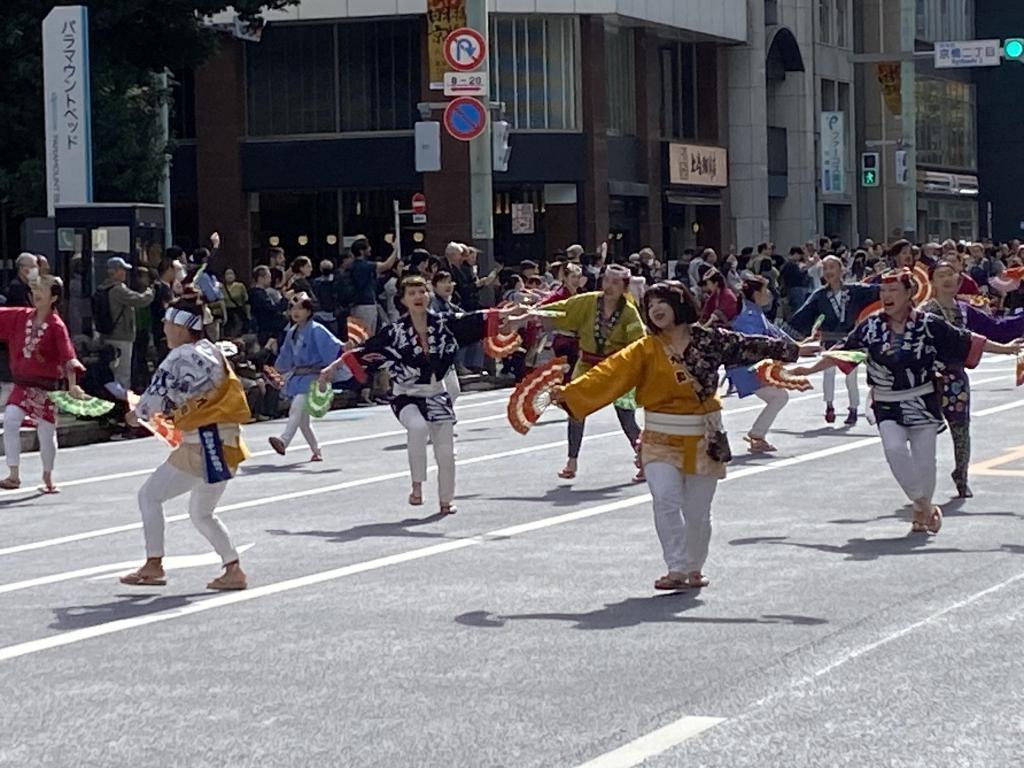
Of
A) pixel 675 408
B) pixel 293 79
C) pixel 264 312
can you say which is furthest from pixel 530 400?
pixel 293 79

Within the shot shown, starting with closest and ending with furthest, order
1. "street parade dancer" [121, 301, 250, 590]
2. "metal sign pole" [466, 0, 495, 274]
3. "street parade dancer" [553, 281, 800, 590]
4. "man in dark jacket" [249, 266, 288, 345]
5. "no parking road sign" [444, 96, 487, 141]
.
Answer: "street parade dancer" [553, 281, 800, 590] < "street parade dancer" [121, 301, 250, 590] < "man in dark jacket" [249, 266, 288, 345] < "no parking road sign" [444, 96, 487, 141] < "metal sign pole" [466, 0, 495, 274]

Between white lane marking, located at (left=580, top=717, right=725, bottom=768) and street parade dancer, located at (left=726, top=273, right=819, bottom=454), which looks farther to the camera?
street parade dancer, located at (left=726, top=273, right=819, bottom=454)

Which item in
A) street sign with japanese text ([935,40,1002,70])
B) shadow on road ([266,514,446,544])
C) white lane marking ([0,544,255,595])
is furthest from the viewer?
street sign with japanese text ([935,40,1002,70])

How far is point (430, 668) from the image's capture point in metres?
8.95

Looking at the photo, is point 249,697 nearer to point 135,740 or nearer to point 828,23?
point 135,740

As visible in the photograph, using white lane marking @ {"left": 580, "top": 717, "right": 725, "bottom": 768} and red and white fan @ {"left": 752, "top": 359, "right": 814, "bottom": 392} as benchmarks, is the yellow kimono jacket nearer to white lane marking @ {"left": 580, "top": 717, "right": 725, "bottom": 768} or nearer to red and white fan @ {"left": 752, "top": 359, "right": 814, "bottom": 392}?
red and white fan @ {"left": 752, "top": 359, "right": 814, "bottom": 392}

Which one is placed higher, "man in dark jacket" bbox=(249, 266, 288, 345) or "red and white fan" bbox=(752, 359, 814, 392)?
"man in dark jacket" bbox=(249, 266, 288, 345)

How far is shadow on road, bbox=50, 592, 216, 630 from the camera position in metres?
10.4

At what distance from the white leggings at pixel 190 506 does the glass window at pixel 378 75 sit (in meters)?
34.6

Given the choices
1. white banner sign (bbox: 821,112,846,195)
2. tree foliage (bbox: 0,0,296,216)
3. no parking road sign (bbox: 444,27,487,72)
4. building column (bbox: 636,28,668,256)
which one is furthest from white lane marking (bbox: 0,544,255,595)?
white banner sign (bbox: 821,112,846,195)

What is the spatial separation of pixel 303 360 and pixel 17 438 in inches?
113

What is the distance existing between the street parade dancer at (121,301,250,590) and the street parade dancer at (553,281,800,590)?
71.6 inches

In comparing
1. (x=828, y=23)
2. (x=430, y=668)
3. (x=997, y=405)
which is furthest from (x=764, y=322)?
(x=828, y=23)

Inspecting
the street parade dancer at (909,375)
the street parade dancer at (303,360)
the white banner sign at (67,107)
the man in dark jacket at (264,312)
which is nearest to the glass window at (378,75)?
the white banner sign at (67,107)
